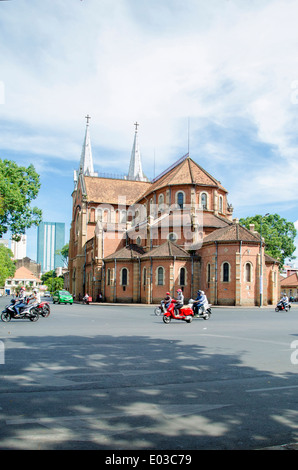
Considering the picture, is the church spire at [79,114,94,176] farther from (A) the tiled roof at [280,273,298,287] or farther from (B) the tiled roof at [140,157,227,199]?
(A) the tiled roof at [280,273,298,287]

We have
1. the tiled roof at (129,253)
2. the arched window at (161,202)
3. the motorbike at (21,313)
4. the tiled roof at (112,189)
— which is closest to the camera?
the motorbike at (21,313)

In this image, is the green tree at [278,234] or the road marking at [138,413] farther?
the green tree at [278,234]

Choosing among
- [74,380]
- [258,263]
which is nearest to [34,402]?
[74,380]

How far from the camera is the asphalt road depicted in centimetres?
450

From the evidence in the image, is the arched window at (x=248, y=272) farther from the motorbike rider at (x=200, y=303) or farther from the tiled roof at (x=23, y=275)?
the tiled roof at (x=23, y=275)

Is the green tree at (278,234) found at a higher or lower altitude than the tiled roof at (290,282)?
higher

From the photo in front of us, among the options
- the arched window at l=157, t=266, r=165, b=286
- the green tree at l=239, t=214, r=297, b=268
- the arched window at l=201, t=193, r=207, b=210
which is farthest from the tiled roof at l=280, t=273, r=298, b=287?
the arched window at l=157, t=266, r=165, b=286

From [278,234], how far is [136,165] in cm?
2893

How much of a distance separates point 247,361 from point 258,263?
34060 millimetres

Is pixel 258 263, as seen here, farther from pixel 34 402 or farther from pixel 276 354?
pixel 34 402

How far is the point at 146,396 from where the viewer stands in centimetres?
622

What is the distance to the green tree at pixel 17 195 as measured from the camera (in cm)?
3762

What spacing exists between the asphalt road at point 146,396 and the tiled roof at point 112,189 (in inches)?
2271

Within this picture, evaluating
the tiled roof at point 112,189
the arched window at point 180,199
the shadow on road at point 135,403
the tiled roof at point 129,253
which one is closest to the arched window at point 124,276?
the tiled roof at point 129,253
